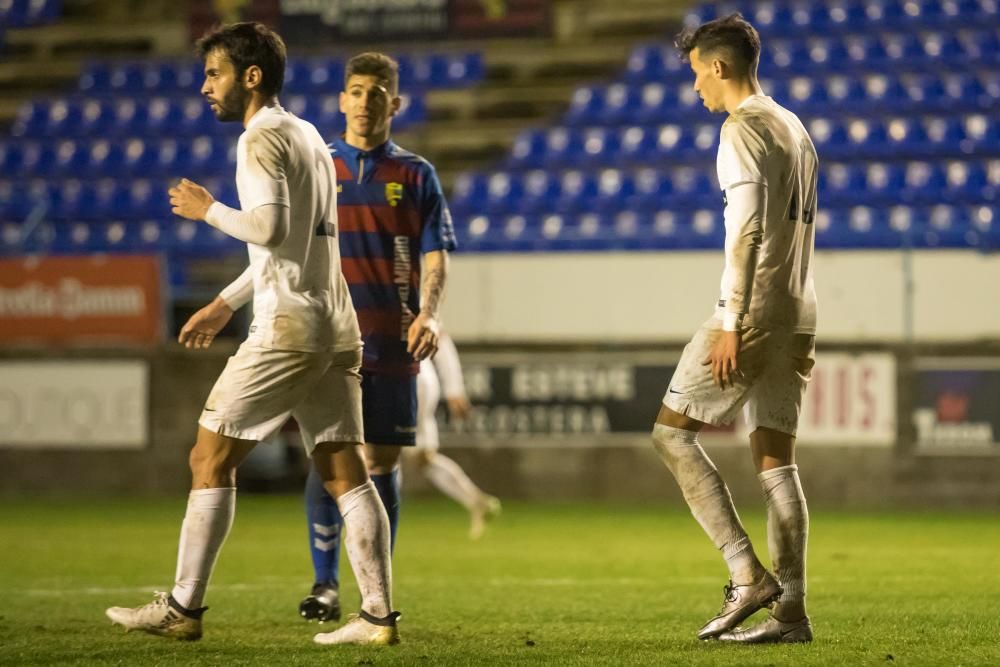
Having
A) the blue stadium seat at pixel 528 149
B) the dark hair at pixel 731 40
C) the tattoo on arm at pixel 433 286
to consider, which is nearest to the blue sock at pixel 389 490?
the tattoo on arm at pixel 433 286

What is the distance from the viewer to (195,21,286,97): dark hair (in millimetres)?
5129

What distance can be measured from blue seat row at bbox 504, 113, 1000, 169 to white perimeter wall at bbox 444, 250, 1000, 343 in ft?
10.0

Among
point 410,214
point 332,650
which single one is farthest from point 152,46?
point 332,650

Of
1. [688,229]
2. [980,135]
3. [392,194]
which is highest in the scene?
[980,135]

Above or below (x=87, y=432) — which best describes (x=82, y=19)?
above

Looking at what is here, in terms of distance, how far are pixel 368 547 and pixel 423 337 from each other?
1019 mm

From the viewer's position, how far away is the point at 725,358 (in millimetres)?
5051

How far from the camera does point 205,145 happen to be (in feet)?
59.6

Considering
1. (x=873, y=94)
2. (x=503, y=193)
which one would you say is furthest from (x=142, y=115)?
(x=873, y=94)

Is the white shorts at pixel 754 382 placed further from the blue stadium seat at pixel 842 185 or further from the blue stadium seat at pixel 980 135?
the blue stadium seat at pixel 980 135

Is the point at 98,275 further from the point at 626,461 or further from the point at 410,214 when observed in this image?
the point at 410,214

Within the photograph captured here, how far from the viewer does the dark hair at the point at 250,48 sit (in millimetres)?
5129

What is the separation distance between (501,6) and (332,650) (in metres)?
14.5

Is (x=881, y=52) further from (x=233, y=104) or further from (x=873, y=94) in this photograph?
(x=233, y=104)
